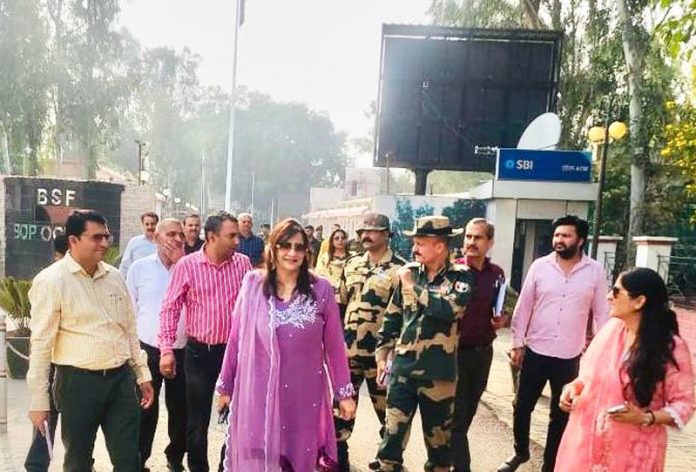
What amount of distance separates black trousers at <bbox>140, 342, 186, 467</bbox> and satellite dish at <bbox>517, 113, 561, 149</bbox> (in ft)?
32.7

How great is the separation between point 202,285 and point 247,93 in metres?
62.9

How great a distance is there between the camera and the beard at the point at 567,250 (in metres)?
3.90

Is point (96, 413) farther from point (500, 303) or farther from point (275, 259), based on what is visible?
point (500, 303)

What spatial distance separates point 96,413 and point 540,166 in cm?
1067

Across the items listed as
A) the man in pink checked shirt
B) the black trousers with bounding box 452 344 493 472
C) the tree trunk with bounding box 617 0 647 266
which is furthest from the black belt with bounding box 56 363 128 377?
the tree trunk with bounding box 617 0 647 266

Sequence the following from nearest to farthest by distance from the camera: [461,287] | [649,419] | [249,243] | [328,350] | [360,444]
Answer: [649,419] → [328,350] → [461,287] → [360,444] → [249,243]

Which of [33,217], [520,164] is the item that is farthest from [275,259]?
[520,164]

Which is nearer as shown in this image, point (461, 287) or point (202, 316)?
point (461, 287)

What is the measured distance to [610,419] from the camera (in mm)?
2578

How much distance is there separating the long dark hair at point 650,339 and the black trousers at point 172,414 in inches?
107

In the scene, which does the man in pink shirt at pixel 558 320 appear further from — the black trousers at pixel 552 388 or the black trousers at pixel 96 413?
the black trousers at pixel 96 413

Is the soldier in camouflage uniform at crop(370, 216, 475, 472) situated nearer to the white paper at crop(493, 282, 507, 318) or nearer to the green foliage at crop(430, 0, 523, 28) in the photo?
the white paper at crop(493, 282, 507, 318)

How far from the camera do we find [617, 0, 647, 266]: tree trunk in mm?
13977

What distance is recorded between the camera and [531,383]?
402 cm
